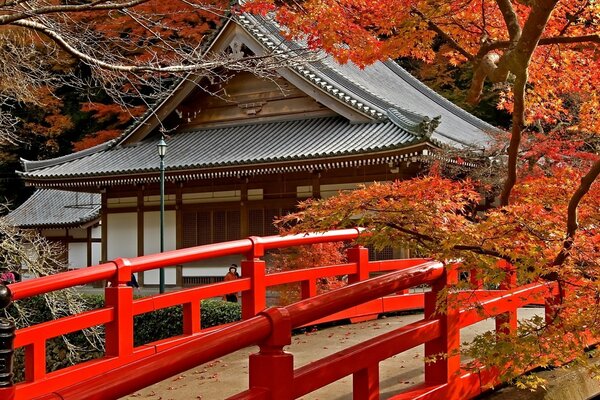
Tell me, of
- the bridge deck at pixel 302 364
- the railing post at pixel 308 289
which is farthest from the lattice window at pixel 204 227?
the bridge deck at pixel 302 364

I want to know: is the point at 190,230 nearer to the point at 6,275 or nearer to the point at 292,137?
the point at 292,137

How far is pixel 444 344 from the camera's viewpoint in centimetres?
408

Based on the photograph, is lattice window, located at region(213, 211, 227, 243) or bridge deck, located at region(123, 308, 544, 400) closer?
bridge deck, located at region(123, 308, 544, 400)

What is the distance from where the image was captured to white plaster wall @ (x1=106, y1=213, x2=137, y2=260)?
62.8 ft

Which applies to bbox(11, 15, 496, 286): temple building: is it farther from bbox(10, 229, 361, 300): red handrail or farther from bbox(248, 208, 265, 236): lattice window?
bbox(10, 229, 361, 300): red handrail

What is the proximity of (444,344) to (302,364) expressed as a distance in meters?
1.72

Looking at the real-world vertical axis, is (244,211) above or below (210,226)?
above

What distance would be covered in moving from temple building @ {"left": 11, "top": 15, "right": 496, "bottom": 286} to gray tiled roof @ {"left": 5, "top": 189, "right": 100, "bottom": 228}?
5.63m

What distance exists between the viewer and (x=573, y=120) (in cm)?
1568

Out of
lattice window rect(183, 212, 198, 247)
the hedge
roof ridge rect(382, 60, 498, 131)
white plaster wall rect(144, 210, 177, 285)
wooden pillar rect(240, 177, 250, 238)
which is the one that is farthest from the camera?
roof ridge rect(382, 60, 498, 131)

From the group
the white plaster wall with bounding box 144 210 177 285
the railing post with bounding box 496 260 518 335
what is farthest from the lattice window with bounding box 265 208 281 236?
the railing post with bounding box 496 260 518 335

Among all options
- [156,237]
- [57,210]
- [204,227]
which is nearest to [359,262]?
[204,227]

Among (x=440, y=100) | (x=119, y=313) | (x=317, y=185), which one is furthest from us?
(x=440, y=100)

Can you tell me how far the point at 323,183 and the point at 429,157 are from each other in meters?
3.01
